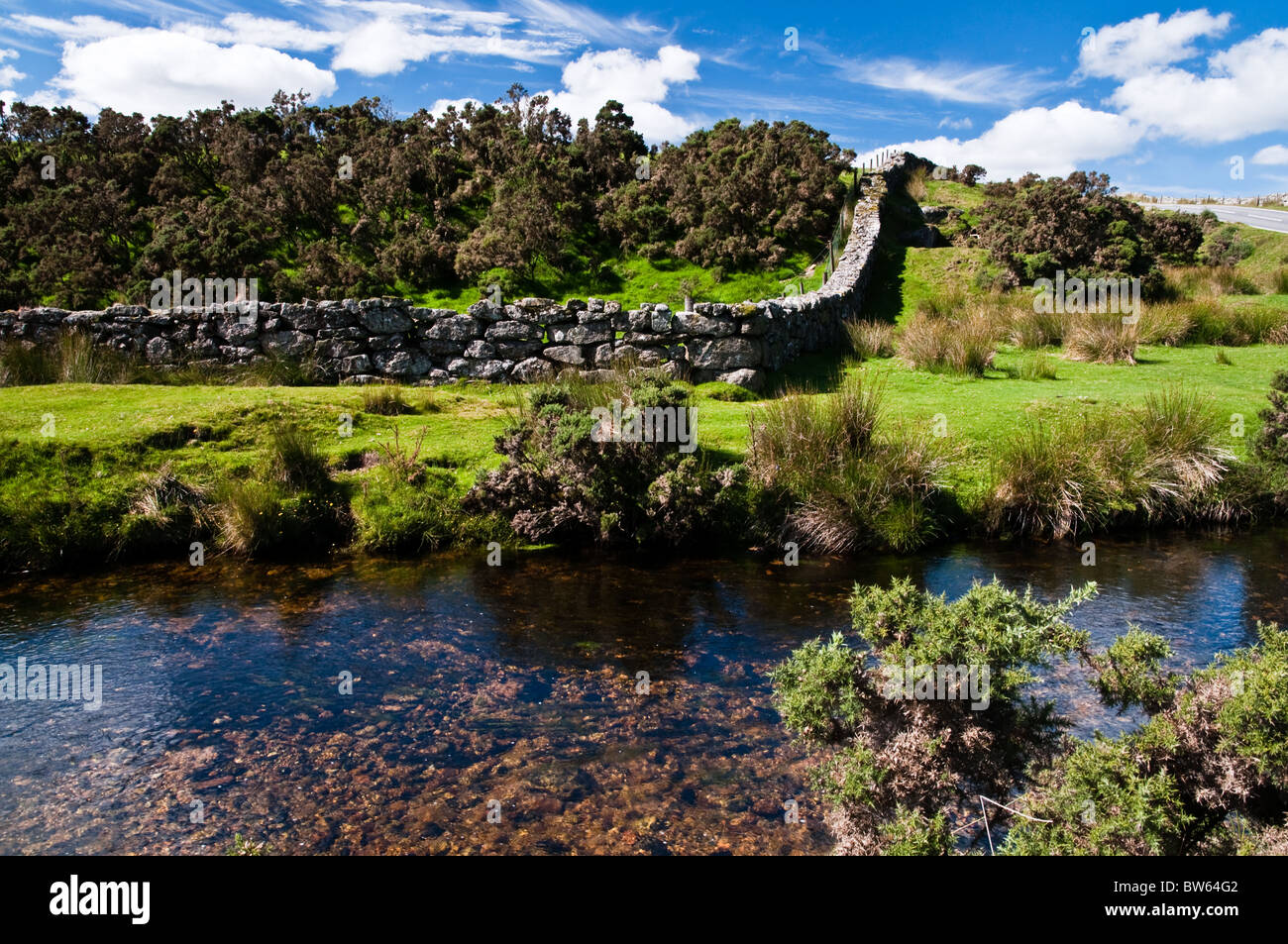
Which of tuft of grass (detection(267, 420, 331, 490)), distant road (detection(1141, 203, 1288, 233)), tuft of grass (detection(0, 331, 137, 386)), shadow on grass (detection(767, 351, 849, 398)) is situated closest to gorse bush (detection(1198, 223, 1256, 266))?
distant road (detection(1141, 203, 1288, 233))

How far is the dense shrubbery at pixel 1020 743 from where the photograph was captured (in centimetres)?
344

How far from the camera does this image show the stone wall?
14664 mm

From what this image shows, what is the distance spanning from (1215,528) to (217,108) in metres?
33.0

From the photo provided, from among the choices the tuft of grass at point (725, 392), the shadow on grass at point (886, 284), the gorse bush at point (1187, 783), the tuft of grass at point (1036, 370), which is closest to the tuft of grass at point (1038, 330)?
the tuft of grass at point (1036, 370)

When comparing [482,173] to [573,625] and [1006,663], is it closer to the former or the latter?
[573,625]

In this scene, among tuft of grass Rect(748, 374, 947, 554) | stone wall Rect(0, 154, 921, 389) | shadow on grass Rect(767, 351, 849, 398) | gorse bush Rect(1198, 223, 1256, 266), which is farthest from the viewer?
gorse bush Rect(1198, 223, 1256, 266)

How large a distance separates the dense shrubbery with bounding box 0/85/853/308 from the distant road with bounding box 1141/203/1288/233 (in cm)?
2685

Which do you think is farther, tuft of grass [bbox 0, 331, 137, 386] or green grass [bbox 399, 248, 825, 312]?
green grass [bbox 399, 248, 825, 312]
